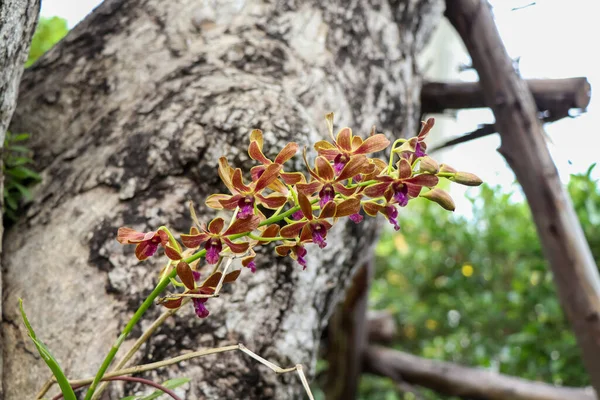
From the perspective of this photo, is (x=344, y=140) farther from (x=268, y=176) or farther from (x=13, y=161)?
A: (x=13, y=161)

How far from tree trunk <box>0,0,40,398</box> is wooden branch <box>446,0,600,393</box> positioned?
47.4 inches

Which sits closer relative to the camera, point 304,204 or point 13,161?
point 304,204

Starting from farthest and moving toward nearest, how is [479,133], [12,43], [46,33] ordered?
[479,133] < [46,33] < [12,43]

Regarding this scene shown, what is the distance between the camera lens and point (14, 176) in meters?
1.01

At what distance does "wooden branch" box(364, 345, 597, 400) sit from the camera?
2090mm

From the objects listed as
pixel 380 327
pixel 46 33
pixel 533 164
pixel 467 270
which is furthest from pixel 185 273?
pixel 467 270

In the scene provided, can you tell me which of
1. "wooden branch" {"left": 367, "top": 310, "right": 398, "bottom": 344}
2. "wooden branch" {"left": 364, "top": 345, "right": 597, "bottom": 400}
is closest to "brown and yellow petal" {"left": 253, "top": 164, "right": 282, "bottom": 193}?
"wooden branch" {"left": 364, "top": 345, "right": 597, "bottom": 400}

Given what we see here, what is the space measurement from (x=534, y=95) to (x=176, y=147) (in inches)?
50.6

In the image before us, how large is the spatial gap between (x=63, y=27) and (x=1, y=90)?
31.6 inches

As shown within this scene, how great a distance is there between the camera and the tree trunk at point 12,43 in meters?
0.75

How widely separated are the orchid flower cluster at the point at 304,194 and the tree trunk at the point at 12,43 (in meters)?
0.34

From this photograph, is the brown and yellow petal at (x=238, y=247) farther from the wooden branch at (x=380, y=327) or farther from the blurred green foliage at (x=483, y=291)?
the wooden branch at (x=380, y=327)

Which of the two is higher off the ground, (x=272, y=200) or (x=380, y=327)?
(x=272, y=200)

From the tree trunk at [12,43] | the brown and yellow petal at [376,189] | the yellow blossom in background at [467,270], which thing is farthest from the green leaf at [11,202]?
the yellow blossom in background at [467,270]
